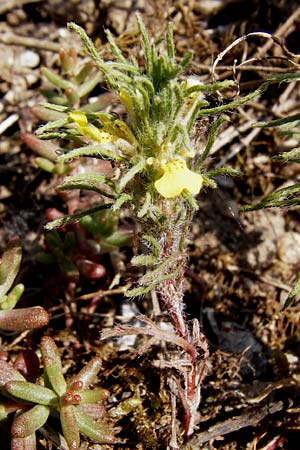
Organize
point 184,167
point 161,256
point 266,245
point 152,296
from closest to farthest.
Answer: point 184,167 → point 161,256 → point 152,296 → point 266,245

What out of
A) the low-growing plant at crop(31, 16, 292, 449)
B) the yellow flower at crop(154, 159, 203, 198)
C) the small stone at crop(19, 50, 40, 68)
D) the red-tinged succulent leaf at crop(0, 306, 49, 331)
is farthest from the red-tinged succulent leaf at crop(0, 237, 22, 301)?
the small stone at crop(19, 50, 40, 68)

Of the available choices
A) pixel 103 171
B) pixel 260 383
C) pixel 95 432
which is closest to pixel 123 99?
pixel 103 171

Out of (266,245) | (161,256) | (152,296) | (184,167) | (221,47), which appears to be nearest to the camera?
(184,167)

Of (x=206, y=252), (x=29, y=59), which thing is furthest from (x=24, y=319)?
(x=29, y=59)

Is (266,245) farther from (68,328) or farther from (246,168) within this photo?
(68,328)

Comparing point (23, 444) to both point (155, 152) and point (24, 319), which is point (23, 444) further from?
point (155, 152)

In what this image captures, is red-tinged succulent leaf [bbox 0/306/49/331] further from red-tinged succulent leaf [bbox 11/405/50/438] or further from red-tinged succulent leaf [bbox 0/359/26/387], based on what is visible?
red-tinged succulent leaf [bbox 11/405/50/438]
